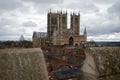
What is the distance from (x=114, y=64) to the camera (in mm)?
4176

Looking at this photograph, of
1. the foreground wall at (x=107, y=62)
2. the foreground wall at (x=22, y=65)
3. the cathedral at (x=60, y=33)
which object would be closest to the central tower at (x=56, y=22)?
the cathedral at (x=60, y=33)

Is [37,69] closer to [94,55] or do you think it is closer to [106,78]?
[94,55]

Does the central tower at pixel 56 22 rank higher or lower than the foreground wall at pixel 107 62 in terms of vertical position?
higher

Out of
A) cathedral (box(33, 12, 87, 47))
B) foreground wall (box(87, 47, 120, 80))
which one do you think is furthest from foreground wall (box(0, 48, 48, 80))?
cathedral (box(33, 12, 87, 47))

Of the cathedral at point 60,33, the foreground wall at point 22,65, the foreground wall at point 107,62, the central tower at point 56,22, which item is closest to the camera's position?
the foreground wall at point 22,65

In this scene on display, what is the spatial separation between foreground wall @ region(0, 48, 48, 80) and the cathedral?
8211 centimetres

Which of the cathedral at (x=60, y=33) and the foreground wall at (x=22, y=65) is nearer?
the foreground wall at (x=22, y=65)

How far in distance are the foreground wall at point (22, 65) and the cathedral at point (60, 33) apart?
269 ft

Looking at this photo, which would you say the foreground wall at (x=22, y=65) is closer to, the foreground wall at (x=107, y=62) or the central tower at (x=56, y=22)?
the foreground wall at (x=107, y=62)

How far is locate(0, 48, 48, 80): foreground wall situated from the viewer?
10.1 feet

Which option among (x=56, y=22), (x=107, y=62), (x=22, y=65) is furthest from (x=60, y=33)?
(x=22, y=65)

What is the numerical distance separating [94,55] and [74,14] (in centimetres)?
9816

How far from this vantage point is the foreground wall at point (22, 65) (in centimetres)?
308

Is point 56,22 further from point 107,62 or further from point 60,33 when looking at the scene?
point 107,62
